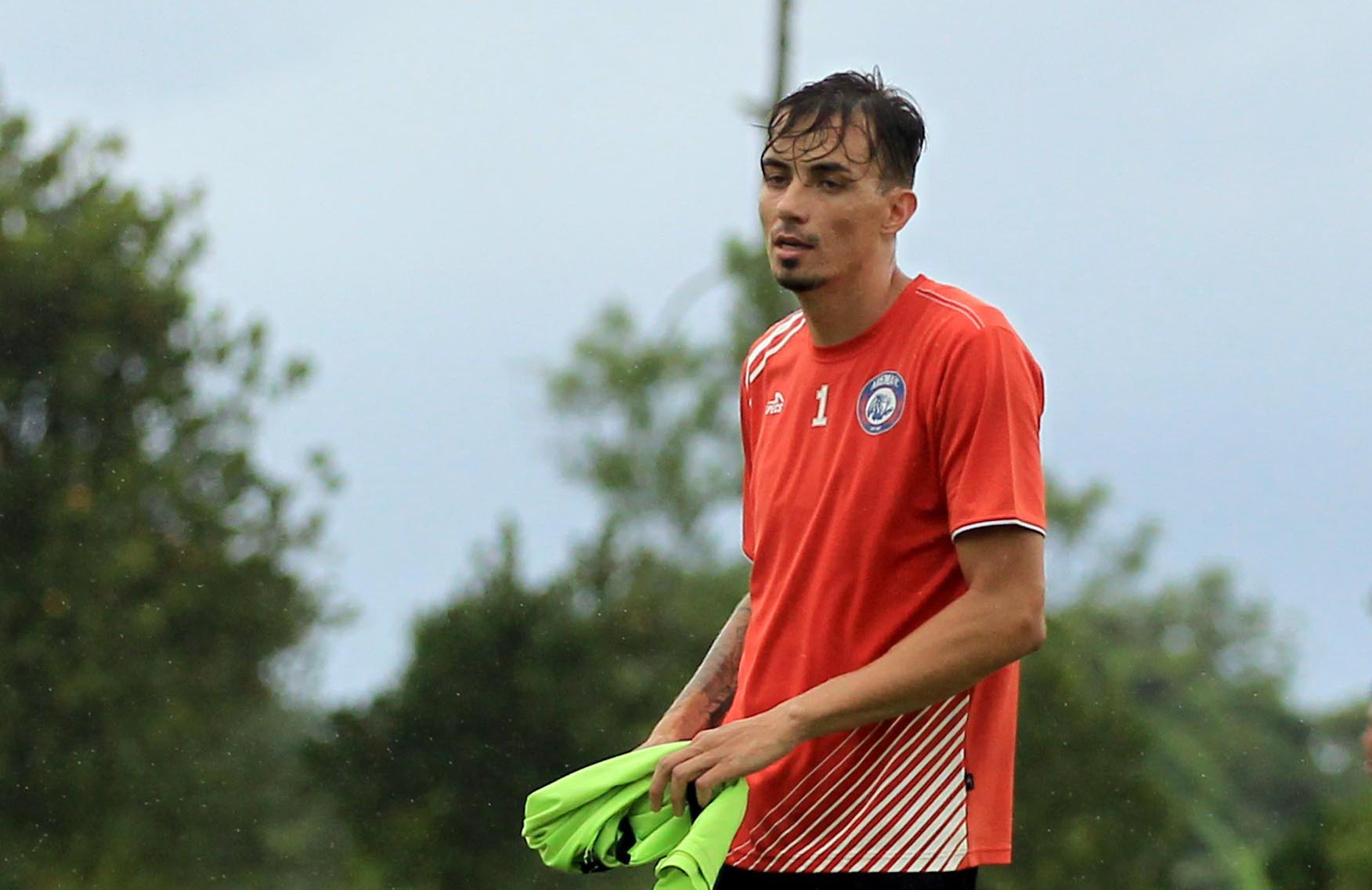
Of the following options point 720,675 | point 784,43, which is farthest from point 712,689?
point 784,43

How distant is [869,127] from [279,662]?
8.51 m

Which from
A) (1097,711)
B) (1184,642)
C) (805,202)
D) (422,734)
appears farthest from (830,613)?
(1184,642)

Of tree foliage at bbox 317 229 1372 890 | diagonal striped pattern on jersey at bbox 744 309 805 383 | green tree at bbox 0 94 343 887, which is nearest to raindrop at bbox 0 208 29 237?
green tree at bbox 0 94 343 887

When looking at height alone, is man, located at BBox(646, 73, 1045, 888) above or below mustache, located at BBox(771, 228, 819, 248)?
below

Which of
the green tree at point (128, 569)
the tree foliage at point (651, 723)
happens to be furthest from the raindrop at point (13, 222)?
the tree foliage at point (651, 723)

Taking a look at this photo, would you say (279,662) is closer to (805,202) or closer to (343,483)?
(343,483)

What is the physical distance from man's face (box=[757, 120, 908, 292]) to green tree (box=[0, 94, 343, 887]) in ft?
23.4

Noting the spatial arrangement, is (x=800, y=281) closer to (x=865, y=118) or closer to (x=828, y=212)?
(x=828, y=212)

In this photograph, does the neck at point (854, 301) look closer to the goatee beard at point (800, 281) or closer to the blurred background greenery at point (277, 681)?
the goatee beard at point (800, 281)

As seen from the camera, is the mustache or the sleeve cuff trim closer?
the sleeve cuff trim

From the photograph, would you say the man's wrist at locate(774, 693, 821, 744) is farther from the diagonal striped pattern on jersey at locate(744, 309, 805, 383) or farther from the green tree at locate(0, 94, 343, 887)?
the green tree at locate(0, 94, 343, 887)

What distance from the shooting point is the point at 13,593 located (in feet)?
32.7

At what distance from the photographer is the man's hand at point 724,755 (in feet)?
8.45

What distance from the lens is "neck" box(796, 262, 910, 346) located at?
287 cm
